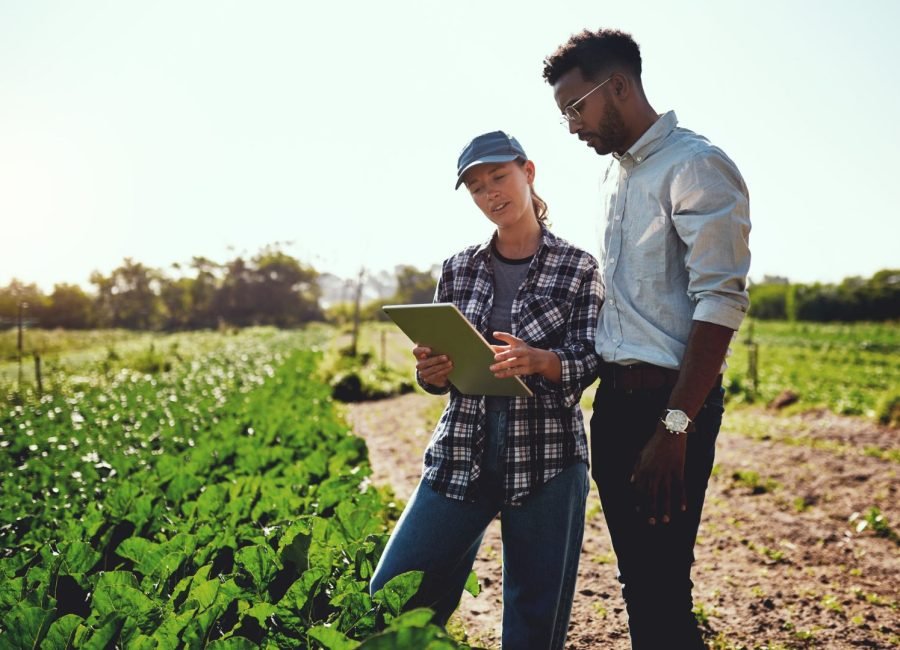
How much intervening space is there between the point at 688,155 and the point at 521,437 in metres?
0.93

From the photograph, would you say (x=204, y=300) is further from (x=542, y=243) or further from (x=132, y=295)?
(x=542, y=243)

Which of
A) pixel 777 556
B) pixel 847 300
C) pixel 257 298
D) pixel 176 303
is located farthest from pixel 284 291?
pixel 777 556

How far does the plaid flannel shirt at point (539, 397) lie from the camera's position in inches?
71.6

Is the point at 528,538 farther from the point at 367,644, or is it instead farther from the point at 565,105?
the point at 565,105

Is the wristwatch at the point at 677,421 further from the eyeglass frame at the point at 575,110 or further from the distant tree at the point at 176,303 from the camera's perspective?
the distant tree at the point at 176,303

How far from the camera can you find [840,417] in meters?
10.7

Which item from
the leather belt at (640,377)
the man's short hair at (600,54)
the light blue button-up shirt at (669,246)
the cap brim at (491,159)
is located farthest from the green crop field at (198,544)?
the man's short hair at (600,54)

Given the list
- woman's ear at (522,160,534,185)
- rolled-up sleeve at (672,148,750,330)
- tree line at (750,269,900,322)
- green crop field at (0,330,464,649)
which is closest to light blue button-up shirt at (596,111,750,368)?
rolled-up sleeve at (672,148,750,330)

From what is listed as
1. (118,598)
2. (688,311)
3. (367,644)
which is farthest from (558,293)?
(118,598)

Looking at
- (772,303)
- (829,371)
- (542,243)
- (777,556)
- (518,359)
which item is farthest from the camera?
(772,303)

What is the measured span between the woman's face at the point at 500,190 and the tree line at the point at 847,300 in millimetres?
53109

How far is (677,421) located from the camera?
1603 mm

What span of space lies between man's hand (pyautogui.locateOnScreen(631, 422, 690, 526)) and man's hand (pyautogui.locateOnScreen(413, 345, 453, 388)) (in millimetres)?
637

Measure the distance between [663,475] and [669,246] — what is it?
0.64 m
